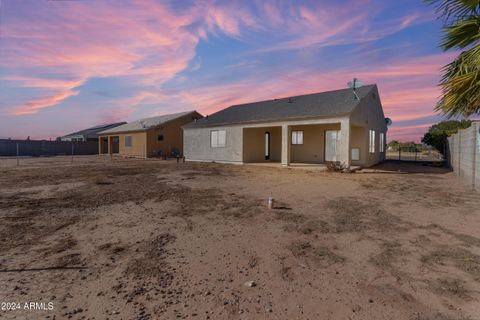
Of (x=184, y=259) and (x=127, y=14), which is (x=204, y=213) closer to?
(x=184, y=259)

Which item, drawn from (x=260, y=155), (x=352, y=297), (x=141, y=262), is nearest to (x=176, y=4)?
(x=141, y=262)

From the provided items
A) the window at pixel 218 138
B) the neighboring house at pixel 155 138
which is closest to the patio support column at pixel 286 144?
the window at pixel 218 138

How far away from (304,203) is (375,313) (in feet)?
14.5

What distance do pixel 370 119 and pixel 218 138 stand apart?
11404mm

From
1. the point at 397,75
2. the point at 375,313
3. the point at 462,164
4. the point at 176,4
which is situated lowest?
the point at 375,313

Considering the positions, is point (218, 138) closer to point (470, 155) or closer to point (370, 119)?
point (370, 119)

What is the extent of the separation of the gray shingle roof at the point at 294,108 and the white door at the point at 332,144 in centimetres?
238

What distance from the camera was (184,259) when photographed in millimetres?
3445

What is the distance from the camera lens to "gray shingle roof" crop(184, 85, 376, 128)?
48.5ft

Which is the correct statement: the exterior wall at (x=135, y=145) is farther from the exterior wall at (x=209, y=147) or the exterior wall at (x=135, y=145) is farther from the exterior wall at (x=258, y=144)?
the exterior wall at (x=258, y=144)

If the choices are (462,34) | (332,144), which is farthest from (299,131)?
(462,34)

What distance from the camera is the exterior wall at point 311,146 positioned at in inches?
705

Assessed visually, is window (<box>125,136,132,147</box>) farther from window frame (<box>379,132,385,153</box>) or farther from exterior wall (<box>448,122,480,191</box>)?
exterior wall (<box>448,122,480,191</box>)

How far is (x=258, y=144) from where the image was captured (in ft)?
64.4
